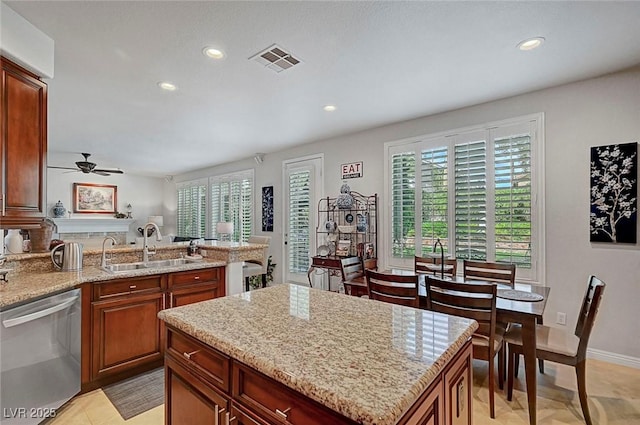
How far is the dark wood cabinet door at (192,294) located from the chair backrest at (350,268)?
4.32 feet

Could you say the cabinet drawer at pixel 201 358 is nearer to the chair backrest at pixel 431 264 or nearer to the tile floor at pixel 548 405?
the tile floor at pixel 548 405

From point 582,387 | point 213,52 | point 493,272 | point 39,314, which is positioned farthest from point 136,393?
point 493,272

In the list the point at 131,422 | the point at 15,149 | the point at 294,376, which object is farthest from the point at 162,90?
the point at 294,376

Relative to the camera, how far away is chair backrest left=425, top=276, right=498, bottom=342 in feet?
6.75

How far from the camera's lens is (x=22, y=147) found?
84.7 inches

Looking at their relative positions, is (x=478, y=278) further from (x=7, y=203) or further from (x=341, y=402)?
(x=7, y=203)

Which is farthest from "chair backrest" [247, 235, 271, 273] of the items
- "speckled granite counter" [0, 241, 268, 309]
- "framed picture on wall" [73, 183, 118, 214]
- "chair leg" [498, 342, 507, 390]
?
"framed picture on wall" [73, 183, 118, 214]

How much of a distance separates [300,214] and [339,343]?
14.5 feet

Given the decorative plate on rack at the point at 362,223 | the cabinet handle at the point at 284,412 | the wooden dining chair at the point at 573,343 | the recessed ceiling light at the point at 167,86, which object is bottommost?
the wooden dining chair at the point at 573,343

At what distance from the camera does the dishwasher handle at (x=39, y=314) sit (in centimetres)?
178

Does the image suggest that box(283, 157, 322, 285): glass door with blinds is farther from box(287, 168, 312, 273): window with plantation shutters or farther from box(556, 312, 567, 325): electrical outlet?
box(556, 312, 567, 325): electrical outlet

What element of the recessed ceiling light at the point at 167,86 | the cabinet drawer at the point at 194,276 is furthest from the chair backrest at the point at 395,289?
the recessed ceiling light at the point at 167,86

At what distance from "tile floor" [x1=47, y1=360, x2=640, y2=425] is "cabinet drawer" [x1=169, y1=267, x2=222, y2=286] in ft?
3.24

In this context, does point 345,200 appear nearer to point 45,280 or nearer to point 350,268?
point 350,268
